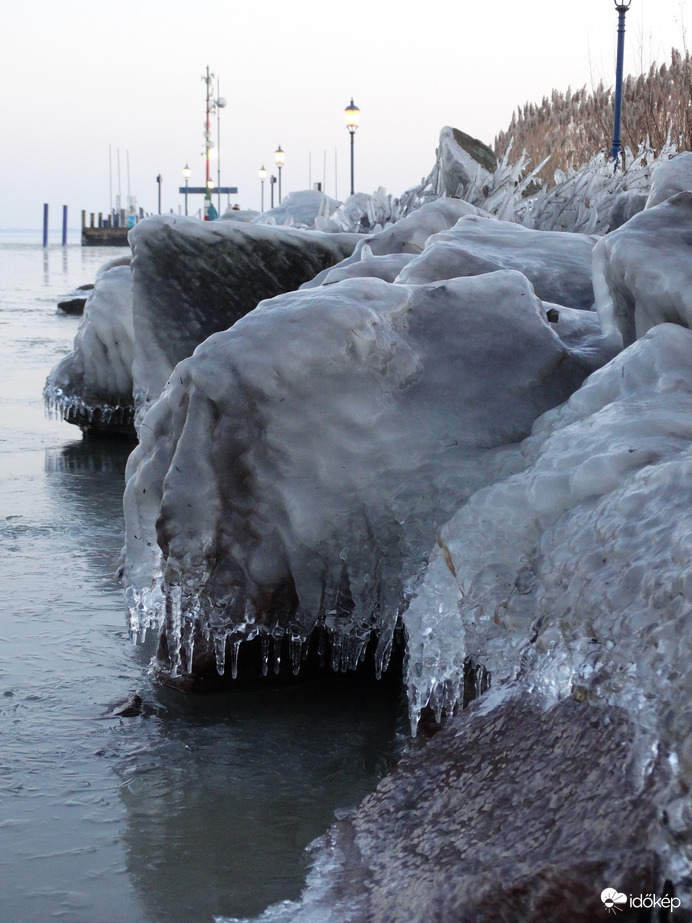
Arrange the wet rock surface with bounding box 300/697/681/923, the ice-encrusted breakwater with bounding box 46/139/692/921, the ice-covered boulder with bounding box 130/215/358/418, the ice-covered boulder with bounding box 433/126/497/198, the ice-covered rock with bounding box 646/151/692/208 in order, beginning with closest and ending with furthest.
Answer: the wet rock surface with bounding box 300/697/681/923, the ice-encrusted breakwater with bounding box 46/139/692/921, the ice-covered rock with bounding box 646/151/692/208, the ice-covered boulder with bounding box 130/215/358/418, the ice-covered boulder with bounding box 433/126/497/198

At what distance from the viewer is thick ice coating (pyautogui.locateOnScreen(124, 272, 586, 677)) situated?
283cm

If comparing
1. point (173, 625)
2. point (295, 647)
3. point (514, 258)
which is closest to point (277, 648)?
point (295, 647)

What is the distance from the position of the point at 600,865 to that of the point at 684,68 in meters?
9.21

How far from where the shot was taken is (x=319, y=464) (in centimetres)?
283

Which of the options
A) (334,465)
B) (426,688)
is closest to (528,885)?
(426,688)

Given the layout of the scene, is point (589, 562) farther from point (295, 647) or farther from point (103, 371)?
point (103, 371)

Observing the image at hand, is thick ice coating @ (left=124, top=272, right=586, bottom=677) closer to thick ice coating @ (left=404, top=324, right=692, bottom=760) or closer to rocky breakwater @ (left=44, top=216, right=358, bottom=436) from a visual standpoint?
thick ice coating @ (left=404, top=324, right=692, bottom=760)

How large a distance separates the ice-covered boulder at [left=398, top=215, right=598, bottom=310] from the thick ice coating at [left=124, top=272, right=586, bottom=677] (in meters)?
0.60

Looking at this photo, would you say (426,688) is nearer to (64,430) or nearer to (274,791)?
(274,791)

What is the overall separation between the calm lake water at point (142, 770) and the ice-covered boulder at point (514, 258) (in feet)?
4.45

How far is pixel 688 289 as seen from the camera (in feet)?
9.10

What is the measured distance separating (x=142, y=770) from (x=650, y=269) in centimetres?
179

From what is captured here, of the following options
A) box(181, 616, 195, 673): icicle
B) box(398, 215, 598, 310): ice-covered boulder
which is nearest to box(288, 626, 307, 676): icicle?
box(181, 616, 195, 673): icicle

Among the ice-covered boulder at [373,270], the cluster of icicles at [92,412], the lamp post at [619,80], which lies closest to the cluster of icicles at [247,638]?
the ice-covered boulder at [373,270]
